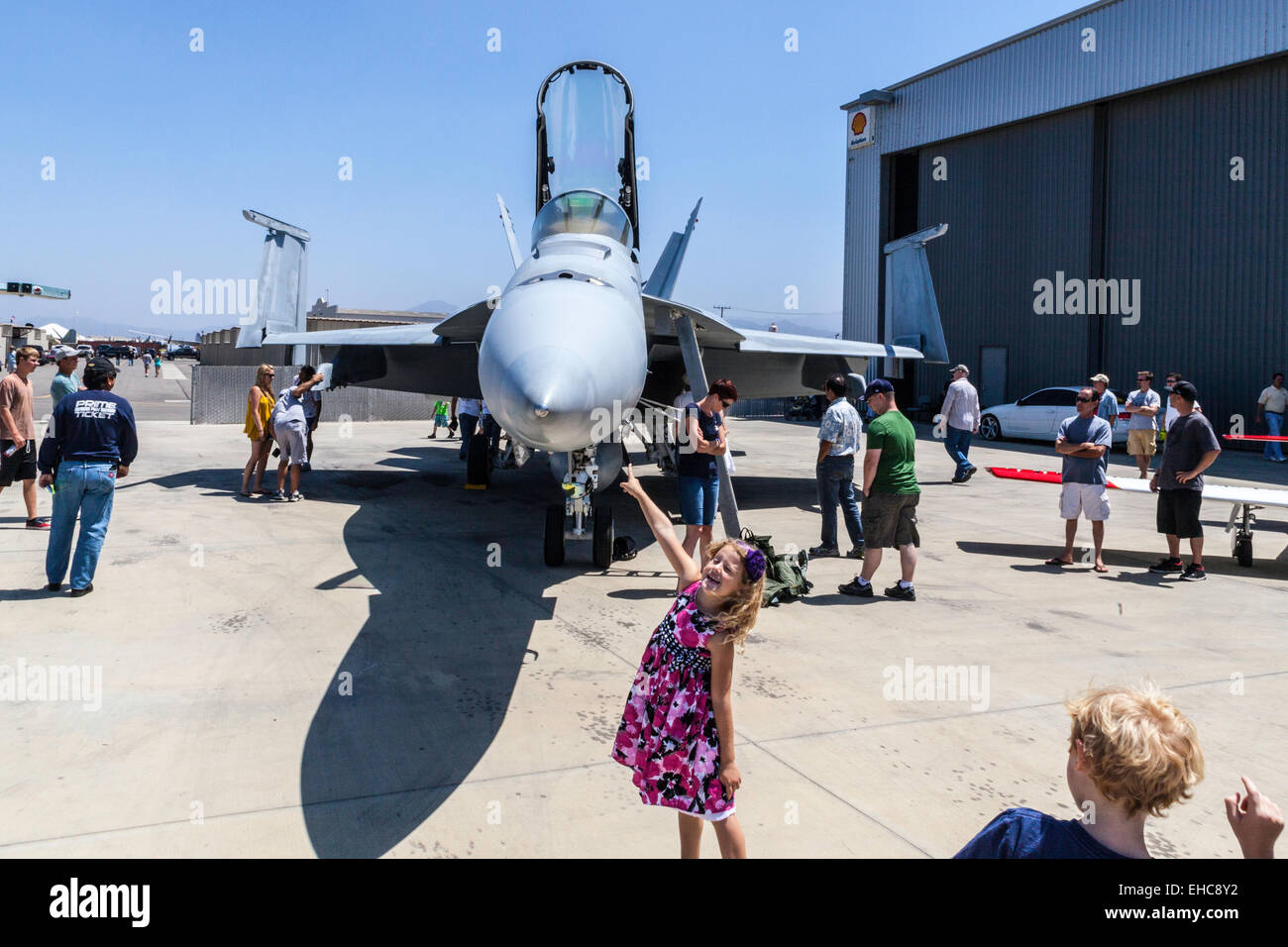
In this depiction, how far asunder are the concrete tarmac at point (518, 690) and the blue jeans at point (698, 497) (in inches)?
27.0

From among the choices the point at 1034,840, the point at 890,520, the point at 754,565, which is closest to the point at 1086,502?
the point at 890,520

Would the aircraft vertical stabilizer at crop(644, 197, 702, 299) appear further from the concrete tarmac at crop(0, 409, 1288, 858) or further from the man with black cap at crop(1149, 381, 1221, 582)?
the man with black cap at crop(1149, 381, 1221, 582)

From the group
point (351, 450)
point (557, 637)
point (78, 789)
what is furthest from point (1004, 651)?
point (351, 450)

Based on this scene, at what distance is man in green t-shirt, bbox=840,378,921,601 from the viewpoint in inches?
280

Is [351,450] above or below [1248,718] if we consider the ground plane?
above

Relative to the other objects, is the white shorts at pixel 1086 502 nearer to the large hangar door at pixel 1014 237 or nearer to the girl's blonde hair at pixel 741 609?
the girl's blonde hair at pixel 741 609

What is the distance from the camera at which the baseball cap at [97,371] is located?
6.48m

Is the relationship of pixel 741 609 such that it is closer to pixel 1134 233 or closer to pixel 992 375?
pixel 1134 233

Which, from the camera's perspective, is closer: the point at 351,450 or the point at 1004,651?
the point at 1004,651

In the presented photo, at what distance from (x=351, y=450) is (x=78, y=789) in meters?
15.0

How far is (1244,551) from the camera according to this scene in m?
8.74

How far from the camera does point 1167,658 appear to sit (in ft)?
18.6

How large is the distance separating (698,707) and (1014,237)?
28.5 metres
